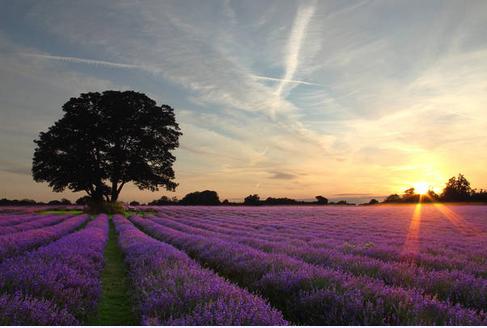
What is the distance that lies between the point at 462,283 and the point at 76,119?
3945cm

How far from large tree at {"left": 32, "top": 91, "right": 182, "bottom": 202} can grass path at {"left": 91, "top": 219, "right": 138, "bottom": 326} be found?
30.7 m

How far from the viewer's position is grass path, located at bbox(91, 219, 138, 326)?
500 centimetres

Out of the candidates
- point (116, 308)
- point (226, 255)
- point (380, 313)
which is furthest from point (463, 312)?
point (226, 255)

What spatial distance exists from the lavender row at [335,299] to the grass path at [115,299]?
6.57 ft

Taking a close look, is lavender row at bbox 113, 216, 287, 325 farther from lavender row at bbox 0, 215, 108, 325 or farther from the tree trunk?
the tree trunk

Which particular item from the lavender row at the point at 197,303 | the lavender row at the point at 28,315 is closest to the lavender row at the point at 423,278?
the lavender row at the point at 197,303

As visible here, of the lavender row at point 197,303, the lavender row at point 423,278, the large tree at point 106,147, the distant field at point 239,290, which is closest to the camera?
the lavender row at point 197,303

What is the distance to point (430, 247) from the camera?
10836mm

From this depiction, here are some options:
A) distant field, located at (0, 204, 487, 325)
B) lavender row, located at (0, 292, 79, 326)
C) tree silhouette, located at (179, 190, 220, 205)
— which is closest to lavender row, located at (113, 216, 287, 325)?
distant field, located at (0, 204, 487, 325)

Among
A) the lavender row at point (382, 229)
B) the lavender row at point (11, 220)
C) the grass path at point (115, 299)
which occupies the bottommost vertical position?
the grass path at point (115, 299)

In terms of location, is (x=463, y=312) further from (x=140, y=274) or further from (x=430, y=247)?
(x=430, y=247)

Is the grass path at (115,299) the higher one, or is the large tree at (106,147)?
the large tree at (106,147)

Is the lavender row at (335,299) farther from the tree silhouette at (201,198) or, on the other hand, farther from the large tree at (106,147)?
the tree silhouette at (201,198)

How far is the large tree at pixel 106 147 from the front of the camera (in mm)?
37938
